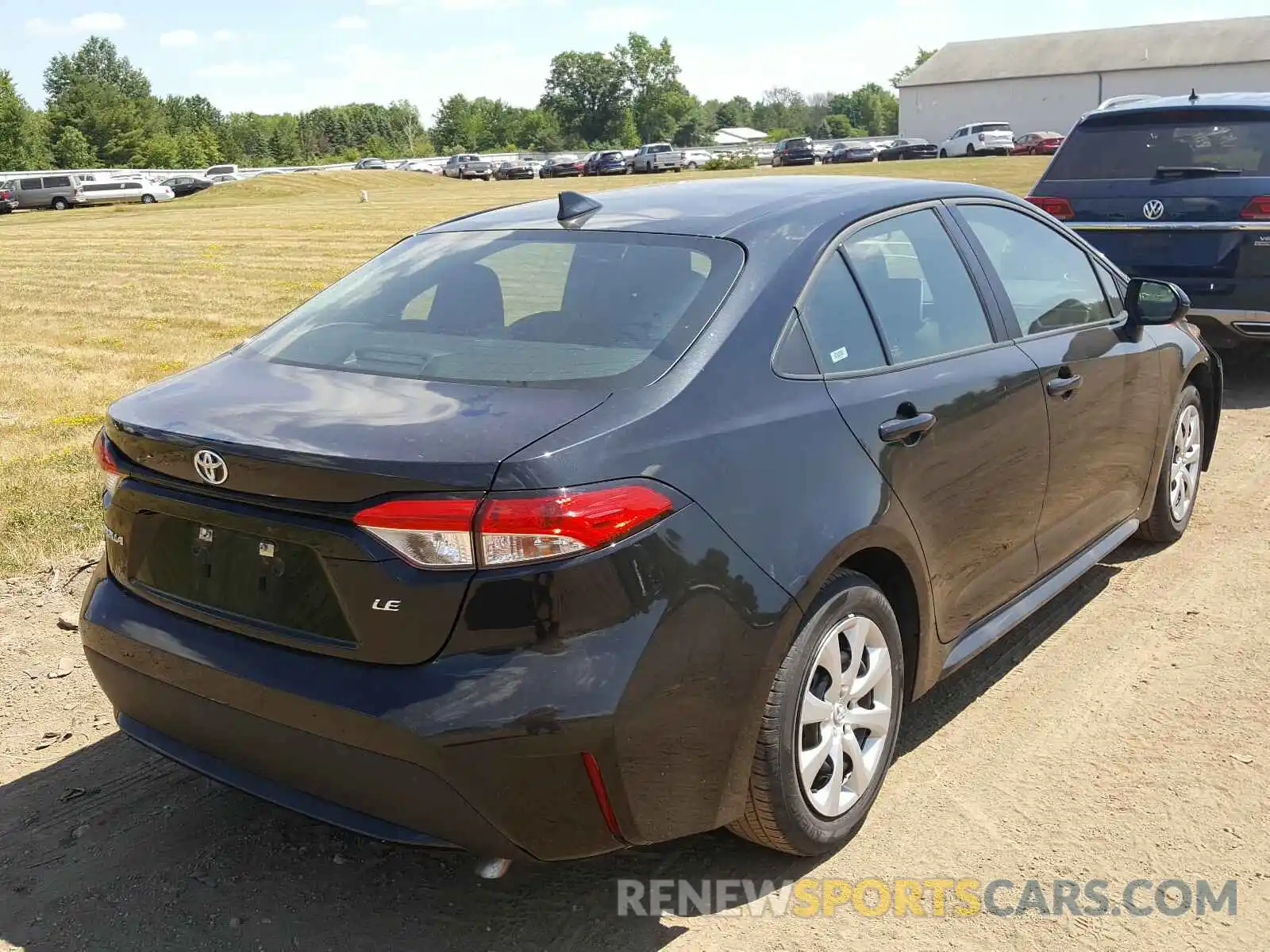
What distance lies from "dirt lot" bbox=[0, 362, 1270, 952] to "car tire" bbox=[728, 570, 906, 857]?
16 cm

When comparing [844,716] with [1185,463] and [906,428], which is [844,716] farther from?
[1185,463]

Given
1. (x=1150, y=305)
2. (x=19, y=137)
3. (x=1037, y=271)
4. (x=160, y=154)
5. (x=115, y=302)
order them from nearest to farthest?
1. (x=1037, y=271)
2. (x=1150, y=305)
3. (x=115, y=302)
4. (x=19, y=137)
5. (x=160, y=154)

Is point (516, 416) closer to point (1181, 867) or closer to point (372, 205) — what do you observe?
point (1181, 867)

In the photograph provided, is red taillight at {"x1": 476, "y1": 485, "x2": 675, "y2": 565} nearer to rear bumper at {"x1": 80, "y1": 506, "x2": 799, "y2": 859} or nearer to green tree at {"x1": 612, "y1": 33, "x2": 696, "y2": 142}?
rear bumper at {"x1": 80, "y1": 506, "x2": 799, "y2": 859}

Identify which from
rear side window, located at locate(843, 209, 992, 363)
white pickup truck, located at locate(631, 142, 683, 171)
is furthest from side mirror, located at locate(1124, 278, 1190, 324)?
white pickup truck, located at locate(631, 142, 683, 171)

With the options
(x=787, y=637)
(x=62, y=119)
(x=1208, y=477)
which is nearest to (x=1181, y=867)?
(x=787, y=637)

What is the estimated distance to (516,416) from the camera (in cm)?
269

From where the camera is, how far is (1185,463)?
5.43m

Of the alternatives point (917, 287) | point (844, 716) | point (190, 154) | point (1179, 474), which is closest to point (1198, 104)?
point (1179, 474)

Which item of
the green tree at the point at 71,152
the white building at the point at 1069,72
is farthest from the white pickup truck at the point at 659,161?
the green tree at the point at 71,152

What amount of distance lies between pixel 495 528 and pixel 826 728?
3.71 feet

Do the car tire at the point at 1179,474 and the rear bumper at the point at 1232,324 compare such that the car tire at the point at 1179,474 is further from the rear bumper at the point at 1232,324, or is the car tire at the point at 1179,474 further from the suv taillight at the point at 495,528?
the suv taillight at the point at 495,528

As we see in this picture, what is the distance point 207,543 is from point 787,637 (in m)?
1.37

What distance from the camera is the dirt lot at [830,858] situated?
2900 millimetres
